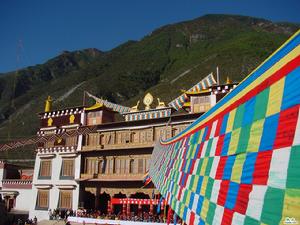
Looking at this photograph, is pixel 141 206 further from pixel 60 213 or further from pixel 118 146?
pixel 60 213

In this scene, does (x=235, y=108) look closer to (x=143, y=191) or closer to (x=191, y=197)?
(x=191, y=197)

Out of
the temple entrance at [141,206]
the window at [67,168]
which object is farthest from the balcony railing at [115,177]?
the temple entrance at [141,206]

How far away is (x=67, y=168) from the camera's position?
106ft

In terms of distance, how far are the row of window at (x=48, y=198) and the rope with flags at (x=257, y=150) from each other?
94.8ft

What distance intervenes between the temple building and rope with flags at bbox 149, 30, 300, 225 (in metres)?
22.1

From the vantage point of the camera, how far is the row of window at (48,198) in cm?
3128

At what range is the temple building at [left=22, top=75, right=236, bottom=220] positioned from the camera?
27.4m

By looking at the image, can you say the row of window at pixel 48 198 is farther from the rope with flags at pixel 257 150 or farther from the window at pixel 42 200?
the rope with flags at pixel 257 150

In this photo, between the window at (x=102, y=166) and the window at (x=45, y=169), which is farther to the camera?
the window at (x=45, y=169)

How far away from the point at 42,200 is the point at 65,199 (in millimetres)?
3146

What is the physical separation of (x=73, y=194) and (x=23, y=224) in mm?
5160

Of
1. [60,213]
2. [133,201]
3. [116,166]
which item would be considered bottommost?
[60,213]

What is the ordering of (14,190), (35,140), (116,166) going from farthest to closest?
(14,190)
(116,166)
(35,140)

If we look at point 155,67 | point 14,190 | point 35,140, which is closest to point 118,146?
point 35,140
